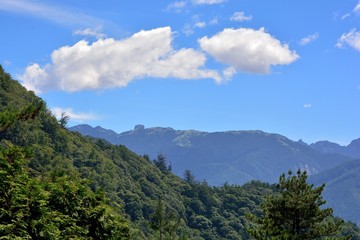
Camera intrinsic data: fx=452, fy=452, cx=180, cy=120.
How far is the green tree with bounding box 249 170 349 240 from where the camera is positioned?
91.2ft

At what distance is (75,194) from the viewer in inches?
714

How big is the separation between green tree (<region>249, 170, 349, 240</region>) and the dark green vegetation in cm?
394

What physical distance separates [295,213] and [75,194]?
50.9 feet

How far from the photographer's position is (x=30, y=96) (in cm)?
16438

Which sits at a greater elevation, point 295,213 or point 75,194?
point 75,194

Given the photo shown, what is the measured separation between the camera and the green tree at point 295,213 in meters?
27.8

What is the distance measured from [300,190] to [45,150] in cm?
11978

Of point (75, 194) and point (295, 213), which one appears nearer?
point (75, 194)

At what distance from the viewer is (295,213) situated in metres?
28.2

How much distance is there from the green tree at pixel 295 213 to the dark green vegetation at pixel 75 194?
12.9ft

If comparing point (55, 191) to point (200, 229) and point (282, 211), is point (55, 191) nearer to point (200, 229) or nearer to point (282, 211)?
point (282, 211)

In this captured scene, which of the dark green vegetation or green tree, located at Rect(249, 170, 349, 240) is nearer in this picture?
the dark green vegetation

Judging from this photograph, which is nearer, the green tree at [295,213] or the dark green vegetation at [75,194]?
the dark green vegetation at [75,194]

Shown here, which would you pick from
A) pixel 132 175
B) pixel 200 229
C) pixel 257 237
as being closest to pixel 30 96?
pixel 132 175
